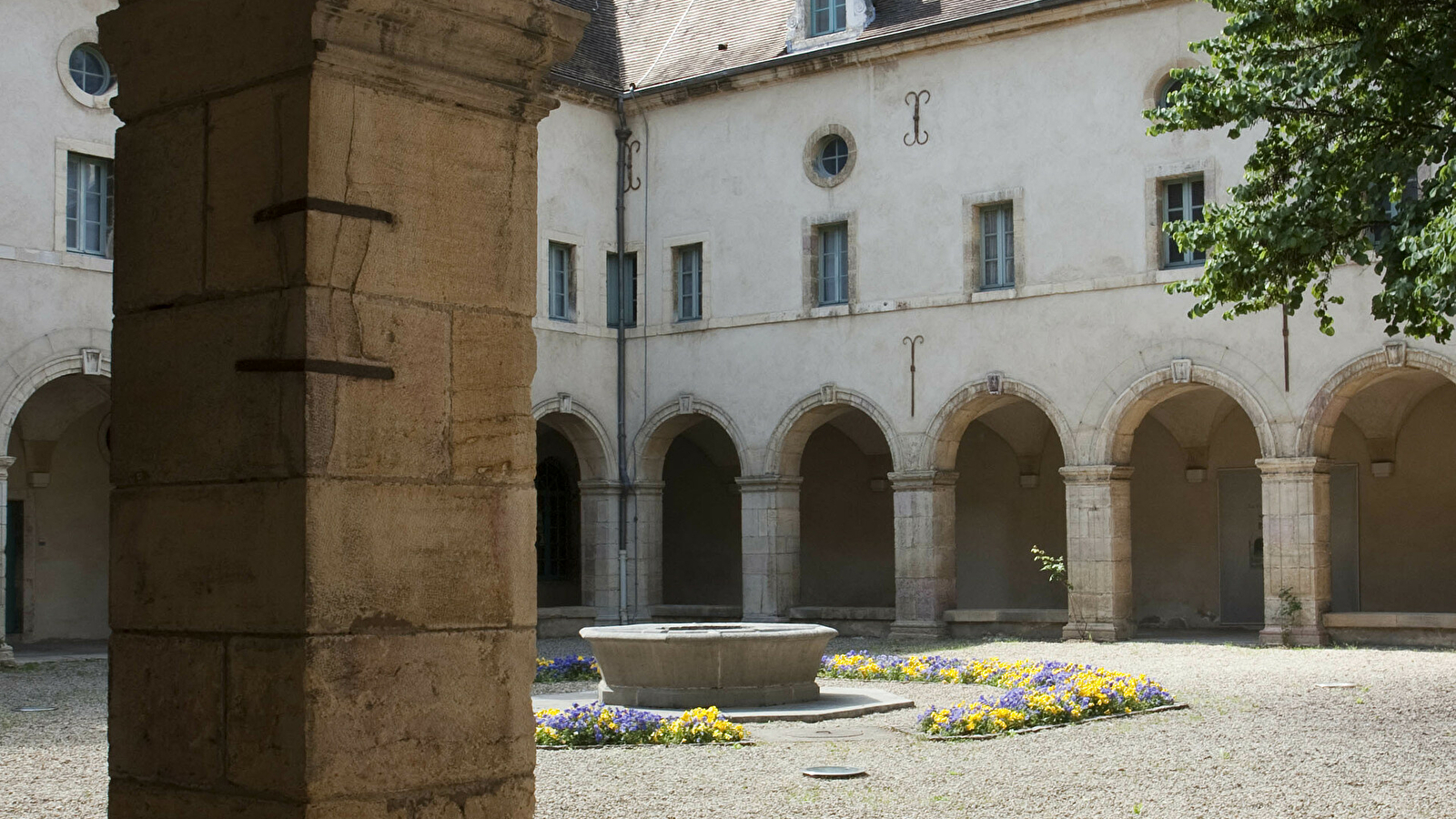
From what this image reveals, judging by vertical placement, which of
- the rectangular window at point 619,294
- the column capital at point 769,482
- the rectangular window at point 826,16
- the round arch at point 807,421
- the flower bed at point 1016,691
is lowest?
the flower bed at point 1016,691

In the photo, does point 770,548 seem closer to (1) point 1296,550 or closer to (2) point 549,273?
(2) point 549,273

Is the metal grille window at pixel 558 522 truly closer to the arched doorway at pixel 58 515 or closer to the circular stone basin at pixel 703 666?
the arched doorway at pixel 58 515

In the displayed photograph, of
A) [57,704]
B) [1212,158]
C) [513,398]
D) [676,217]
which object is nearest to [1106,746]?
[513,398]

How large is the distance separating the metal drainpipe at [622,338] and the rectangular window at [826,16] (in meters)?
2.78

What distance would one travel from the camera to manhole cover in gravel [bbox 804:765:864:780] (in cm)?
862

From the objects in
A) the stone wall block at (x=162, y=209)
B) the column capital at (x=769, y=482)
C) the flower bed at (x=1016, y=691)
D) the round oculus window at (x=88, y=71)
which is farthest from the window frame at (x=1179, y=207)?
the stone wall block at (x=162, y=209)

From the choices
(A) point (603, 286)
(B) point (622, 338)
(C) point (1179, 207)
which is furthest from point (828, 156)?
(C) point (1179, 207)

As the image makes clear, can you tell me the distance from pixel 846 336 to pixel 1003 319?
206 centimetres

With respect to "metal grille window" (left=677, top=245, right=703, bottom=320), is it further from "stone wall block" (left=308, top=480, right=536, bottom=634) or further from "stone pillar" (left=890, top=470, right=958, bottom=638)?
"stone wall block" (left=308, top=480, right=536, bottom=634)

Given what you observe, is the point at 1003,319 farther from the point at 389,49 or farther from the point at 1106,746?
the point at 389,49

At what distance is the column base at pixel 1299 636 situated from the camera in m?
17.4

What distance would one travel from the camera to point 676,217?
2205cm

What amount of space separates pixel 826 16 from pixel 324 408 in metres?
18.2

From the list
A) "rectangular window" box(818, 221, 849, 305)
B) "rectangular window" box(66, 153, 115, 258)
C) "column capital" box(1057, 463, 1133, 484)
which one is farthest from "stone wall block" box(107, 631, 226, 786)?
"rectangular window" box(818, 221, 849, 305)
